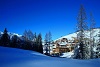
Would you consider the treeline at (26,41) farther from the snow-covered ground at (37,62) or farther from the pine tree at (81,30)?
the snow-covered ground at (37,62)

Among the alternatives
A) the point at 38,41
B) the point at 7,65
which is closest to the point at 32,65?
the point at 7,65

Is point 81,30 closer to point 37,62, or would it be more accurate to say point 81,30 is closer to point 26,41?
point 37,62

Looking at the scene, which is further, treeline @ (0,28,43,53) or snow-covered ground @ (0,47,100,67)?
treeline @ (0,28,43,53)

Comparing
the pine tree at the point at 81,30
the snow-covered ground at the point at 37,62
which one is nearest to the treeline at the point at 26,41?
the pine tree at the point at 81,30

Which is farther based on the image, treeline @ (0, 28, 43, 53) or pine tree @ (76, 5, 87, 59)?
treeline @ (0, 28, 43, 53)

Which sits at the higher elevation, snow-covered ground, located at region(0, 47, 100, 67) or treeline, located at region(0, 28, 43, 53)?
treeline, located at region(0, 28, 43, 53)

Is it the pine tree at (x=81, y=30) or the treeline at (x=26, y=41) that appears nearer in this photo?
the pine tree at (x=81, y=30)

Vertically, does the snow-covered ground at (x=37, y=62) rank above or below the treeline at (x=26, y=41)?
below

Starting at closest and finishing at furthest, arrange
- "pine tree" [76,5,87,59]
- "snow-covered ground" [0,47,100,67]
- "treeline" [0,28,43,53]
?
"snow-covered ground" [0,47,100,67] → "pine tree" [76,5,87,59] → "treeline" [0,28,43,53]

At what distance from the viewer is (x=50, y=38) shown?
245 feet

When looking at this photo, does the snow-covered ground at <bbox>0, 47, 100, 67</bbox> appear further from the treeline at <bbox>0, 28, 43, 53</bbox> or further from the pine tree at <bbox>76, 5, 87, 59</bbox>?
the treeline at <bbox>0, 28, 43, 53</bbox>

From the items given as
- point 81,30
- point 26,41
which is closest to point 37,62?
point 81,30

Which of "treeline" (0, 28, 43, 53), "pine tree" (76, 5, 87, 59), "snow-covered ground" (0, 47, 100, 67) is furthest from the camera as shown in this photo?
"treeline" (0, 28, 43, 53)

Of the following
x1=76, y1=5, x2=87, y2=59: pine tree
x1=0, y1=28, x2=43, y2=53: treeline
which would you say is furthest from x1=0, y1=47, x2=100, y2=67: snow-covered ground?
x1=0, y1=28, x2=43, y2=53: treeline
